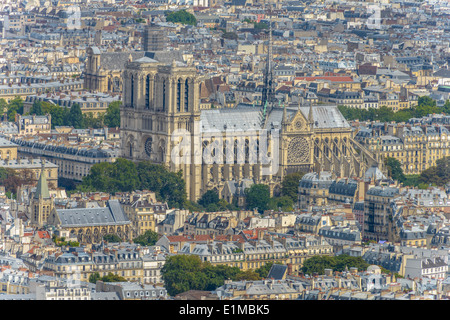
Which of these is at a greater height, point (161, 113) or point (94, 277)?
point (161, 113)

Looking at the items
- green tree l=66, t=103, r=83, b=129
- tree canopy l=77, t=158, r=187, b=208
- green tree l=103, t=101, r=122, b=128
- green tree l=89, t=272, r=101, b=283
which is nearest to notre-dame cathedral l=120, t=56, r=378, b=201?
tree canopy l=77, t=158, r=187, b=208

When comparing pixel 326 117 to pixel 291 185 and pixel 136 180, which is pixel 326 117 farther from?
pixel 136 180

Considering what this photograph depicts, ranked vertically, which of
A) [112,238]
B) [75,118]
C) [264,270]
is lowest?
[75,118]

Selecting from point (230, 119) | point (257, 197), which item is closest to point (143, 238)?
point (257, 197)

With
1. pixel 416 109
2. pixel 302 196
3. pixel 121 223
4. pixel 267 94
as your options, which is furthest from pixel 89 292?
pixel 416 109

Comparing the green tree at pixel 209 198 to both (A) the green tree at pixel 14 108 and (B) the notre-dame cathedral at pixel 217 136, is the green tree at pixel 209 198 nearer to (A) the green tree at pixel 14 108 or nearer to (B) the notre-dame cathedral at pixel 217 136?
(B) the notre-dame cathedral at pixel 217 136

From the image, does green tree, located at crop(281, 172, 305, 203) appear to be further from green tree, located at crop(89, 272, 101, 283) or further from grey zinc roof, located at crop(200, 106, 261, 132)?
green tree, located at crop(89, 272, 101, 283)
